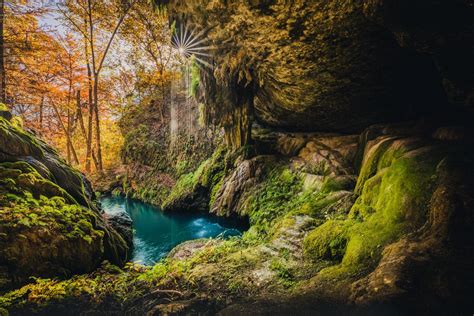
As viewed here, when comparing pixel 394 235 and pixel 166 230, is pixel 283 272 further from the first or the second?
pixel 166 230

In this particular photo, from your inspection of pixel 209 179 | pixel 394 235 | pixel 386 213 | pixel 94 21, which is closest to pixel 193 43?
pixel 209 179

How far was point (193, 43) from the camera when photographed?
778cm

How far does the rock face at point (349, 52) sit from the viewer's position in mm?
3102

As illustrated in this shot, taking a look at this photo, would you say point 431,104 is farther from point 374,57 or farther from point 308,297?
point 308,297

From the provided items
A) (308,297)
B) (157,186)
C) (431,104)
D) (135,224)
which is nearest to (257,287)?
(308,297)

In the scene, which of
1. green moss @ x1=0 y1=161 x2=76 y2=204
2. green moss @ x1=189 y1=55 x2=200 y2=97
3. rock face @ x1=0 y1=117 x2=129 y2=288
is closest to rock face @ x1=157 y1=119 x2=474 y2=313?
rock face @ x1=0 y1=117 x2=129 y2=288

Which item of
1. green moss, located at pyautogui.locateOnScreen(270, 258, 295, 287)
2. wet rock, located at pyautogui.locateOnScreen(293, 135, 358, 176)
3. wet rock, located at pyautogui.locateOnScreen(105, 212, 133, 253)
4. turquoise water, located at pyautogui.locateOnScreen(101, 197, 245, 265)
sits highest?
wet rock, located at pyautogui.locateOnScreen(293, 135, 358, 176)

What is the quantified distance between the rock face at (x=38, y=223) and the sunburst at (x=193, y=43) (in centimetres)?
493

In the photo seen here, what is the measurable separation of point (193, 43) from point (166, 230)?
7.79 m

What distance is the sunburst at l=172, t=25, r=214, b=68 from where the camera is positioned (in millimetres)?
7098

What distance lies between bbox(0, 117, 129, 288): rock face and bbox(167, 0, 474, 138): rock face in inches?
200

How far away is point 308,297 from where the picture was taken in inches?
103

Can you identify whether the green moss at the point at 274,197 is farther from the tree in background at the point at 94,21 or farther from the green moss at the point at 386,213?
the tree in background at the point at 94,21

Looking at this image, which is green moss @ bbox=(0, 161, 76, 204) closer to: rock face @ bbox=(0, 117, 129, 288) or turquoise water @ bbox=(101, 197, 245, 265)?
rock face @ bbox=(0, 117, 129, 288)
